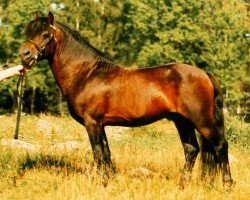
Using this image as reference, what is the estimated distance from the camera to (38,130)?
13219 mm

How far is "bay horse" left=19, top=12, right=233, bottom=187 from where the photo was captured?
6.14 meters

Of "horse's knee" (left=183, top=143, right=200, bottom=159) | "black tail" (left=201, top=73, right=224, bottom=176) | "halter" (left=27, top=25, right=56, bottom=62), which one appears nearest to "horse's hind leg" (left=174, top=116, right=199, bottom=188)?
"horse's knee" (left=183, top=143, right=200, bottom=159)

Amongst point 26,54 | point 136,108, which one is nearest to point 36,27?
point 26,54

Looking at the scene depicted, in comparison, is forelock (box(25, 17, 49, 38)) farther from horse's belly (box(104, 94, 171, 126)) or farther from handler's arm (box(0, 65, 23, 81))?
horse's belly (box(104, 94, 171, 126))

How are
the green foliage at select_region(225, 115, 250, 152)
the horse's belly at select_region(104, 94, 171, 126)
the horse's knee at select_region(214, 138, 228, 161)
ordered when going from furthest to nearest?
the green foliage at select_region(225, 115, 250, 152) → the horse's knee at select_region(214, 138, 228, 161) → the horse's belly at select_region(104, 94, 171, 126)

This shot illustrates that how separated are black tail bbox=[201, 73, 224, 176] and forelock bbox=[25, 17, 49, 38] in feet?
9.00

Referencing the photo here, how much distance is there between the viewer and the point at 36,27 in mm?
6148

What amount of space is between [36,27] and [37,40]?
0.20m

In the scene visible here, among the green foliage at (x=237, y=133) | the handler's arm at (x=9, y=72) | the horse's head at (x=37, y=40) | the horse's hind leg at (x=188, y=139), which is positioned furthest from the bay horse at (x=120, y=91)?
the green foliage at (x=237, y=133)

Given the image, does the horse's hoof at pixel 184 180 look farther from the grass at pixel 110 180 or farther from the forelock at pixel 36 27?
the forelock at pixel 36 27

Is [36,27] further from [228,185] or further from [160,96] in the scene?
[228,185]

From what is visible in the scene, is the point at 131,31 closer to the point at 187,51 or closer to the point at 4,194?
the point at 187,51

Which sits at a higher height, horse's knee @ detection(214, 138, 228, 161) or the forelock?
the forelock

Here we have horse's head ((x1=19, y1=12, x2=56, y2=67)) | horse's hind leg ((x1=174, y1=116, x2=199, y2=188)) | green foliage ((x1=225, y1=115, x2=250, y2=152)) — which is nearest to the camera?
horse's head ((x1=19, y1=12, x2=56, y2=67))
